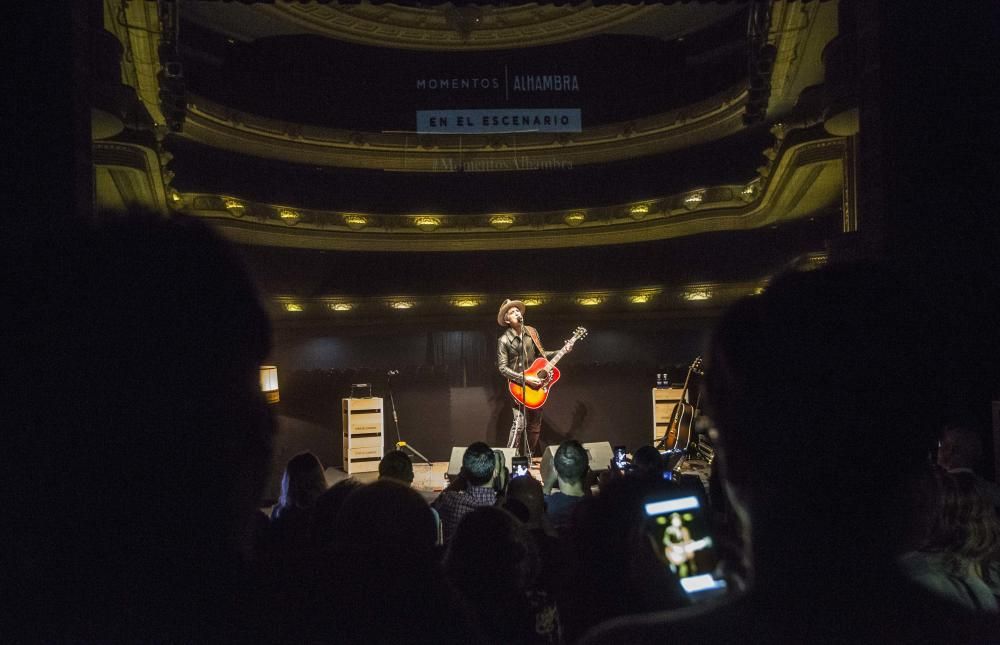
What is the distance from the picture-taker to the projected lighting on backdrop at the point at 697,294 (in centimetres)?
1129

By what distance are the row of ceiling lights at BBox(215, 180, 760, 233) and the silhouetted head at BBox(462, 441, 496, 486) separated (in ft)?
25.7

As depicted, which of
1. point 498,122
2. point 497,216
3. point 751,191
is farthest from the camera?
point 497,216

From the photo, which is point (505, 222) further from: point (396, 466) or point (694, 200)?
point (396, 466)

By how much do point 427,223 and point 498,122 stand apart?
22.7 feet

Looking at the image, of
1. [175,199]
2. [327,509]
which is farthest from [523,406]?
[327,509]

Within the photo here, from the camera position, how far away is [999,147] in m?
3.36

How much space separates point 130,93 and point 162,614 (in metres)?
5.00

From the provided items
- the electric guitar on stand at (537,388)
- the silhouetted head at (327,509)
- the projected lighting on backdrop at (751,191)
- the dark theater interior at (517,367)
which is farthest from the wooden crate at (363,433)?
the silhouetted head at (327,509)

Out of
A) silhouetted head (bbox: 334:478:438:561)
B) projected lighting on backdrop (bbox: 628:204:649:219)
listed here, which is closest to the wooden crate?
projected lighting on backdrop (bbox: 628:204:649:219)

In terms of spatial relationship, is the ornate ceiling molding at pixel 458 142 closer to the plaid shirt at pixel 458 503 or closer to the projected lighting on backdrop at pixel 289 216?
the projected lighting on backdrop at pixel 289 216

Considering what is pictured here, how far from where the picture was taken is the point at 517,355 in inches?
352

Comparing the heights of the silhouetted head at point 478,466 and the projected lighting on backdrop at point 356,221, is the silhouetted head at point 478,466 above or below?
below

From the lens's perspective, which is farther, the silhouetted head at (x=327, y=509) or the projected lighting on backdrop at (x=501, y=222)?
the projected lighting on backdrop at (x=501, y=222)

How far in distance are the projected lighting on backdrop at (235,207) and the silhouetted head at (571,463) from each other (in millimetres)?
9160
